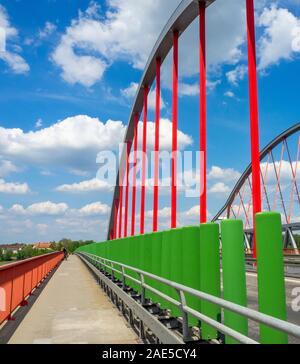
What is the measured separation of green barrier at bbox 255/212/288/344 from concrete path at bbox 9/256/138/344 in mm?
3343

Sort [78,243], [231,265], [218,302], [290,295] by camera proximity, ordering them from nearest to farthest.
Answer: [218,302] < [231,265] < [290,295] < [78,243]

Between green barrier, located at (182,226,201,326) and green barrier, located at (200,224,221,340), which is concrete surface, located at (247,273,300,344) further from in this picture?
green barrier, located at (200,224,221,340)

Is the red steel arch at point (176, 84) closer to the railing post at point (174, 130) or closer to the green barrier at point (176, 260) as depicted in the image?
the railing post at point (174, 130)

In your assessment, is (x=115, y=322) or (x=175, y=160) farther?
(x=175, y=160)

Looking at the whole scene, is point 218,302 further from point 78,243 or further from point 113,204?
point 78,243

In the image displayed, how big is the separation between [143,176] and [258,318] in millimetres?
30810

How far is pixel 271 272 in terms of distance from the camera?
3.59 m

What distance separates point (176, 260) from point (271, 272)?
116 inches

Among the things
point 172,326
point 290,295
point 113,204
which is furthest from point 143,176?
point 113,204

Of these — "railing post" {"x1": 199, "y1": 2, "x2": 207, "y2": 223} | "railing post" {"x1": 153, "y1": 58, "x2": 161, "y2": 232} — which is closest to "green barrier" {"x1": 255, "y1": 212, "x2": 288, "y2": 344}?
"railing post" {"x1": 199, "y1": 2, "x2": 207, "y2": 223}

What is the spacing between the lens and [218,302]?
11.6ft

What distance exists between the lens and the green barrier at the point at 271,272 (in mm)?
3557

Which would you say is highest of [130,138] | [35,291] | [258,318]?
[130,138]
